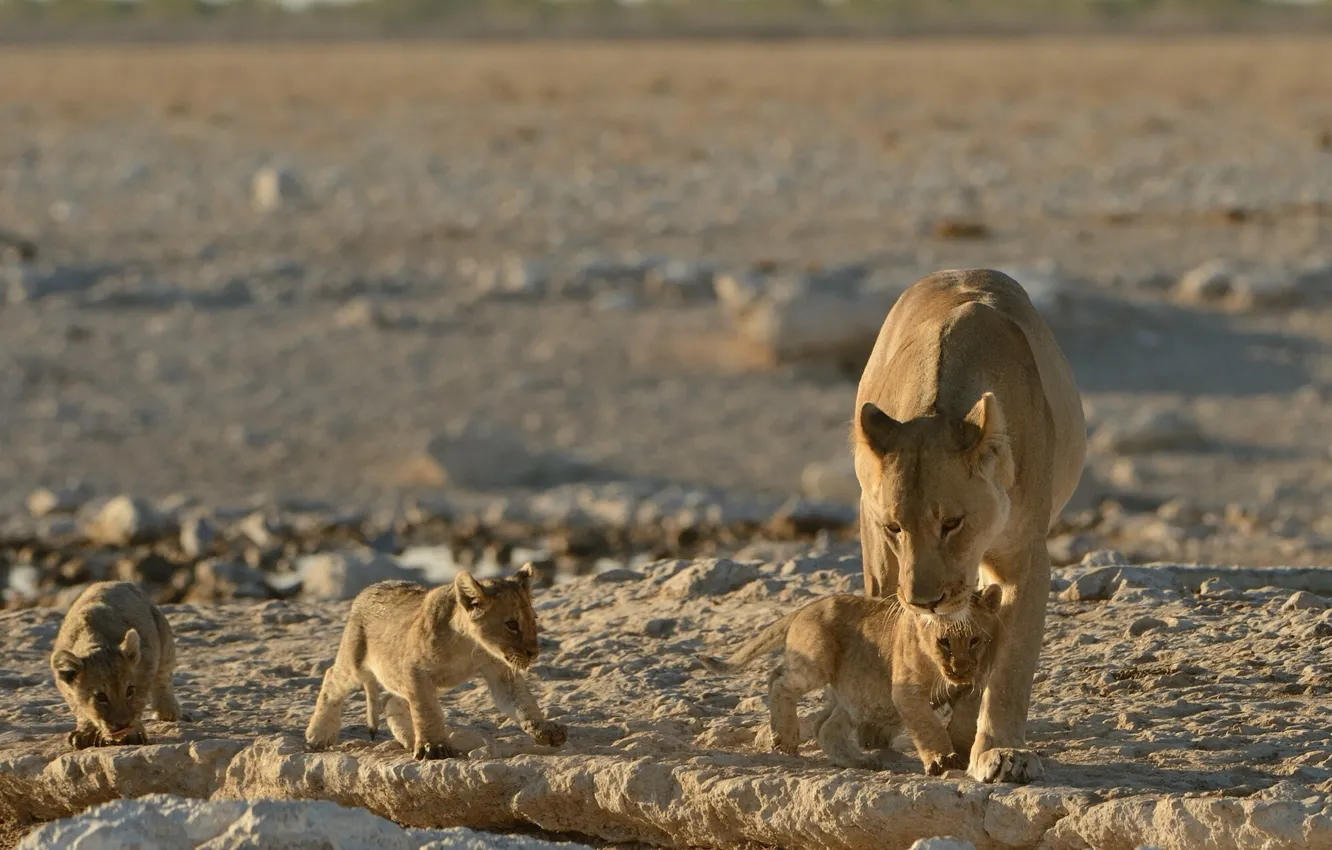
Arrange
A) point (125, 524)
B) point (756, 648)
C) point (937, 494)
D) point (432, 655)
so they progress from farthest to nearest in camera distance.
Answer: point (125, 524) → point (756, 648) → point (432, 655) → point (937, 494)

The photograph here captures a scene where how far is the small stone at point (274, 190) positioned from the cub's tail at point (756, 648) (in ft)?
53.6

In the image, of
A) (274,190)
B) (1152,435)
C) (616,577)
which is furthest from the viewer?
(274,190)

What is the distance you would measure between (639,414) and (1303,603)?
8.17 m

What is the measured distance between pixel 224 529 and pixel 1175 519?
539cm

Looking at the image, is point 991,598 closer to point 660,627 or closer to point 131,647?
point 660,627

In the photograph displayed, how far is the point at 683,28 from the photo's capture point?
2704 inches

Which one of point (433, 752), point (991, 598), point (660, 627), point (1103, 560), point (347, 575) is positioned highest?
point (991, 598)

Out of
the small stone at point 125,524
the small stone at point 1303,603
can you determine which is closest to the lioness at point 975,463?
the small stone at point 1303,603

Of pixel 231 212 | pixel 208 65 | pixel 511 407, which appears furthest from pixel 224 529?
pixel 208 65

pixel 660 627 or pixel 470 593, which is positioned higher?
pixel 470 593

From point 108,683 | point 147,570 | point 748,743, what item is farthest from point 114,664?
point 147,570

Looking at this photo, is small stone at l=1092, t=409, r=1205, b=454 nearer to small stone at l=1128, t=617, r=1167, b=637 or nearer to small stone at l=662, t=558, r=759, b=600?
small stone at l=662, t=558, r=759, b=600

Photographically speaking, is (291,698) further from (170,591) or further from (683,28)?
(683,28)

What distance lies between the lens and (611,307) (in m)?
18.2
